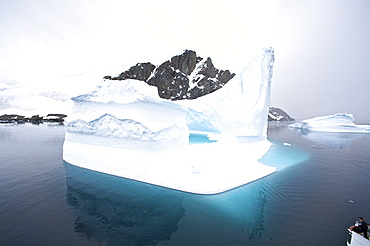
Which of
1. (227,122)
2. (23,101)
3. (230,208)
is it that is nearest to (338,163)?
(227,122)

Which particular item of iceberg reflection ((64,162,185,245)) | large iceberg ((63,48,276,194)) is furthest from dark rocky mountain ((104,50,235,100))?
iceberg reflection ((64,162,185,245))

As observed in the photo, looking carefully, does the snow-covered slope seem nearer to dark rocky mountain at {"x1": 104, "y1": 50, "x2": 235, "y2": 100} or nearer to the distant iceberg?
dark rocky mountain at {"x1": 104, "y1": 50, "x2": 235, "y2": 100}

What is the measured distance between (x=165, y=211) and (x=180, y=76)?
172ft

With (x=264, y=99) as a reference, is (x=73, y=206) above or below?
below

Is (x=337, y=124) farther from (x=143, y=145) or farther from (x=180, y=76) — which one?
(x=143, y=145)

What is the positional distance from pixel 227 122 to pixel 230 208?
12.1m

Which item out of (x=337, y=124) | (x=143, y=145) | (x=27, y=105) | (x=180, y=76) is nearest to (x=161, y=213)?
(x=143, y=145)

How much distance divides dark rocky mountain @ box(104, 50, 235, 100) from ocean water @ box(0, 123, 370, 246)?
45.3 m

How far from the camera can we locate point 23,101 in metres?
50.2

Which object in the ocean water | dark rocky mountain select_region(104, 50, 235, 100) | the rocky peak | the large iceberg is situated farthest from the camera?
the rocky peak

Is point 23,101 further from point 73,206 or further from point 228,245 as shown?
point 228,245

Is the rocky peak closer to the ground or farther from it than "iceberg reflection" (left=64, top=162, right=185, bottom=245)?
farther from it

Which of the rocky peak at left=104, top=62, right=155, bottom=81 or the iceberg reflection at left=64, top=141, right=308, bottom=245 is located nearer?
the iceberg reflection at left=64, top=141, right=308, bottom=245

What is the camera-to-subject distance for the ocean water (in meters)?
4.41
